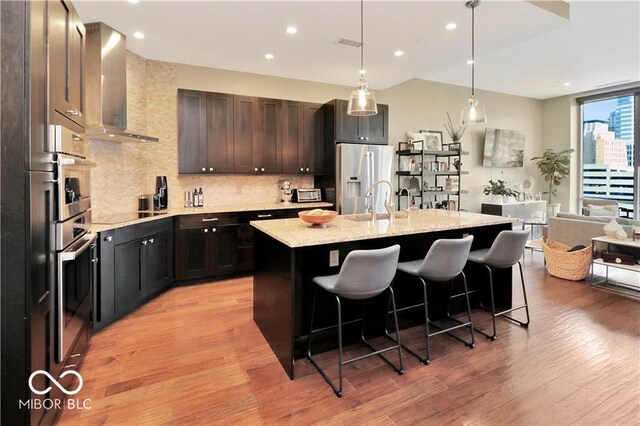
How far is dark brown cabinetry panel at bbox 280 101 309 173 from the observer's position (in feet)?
17.0

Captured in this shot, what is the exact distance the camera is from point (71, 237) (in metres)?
2.06

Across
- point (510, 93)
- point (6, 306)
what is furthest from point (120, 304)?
point (510, 93)

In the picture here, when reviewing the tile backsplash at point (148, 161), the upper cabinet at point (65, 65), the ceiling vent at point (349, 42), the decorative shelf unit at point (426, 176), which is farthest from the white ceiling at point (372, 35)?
the decorative shelf unit at point (426, 176)

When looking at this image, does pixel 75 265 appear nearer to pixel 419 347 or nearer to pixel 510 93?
pixel 419 347

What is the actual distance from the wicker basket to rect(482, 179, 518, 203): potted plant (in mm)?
2841

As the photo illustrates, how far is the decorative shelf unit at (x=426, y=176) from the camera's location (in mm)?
6171

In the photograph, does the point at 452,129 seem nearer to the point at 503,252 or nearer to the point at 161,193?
the point at 503,252

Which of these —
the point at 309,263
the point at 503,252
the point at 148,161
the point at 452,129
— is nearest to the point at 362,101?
the point at 309,263

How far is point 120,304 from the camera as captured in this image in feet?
10.6

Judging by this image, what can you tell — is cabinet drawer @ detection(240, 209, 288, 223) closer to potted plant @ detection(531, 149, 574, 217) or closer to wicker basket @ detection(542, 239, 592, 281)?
wicker basket @ detection(542, 239, 592, 281)

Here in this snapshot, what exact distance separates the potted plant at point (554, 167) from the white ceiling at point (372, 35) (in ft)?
7.44

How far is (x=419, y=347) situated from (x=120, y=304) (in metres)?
2.73

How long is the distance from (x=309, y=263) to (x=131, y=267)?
197 centimetres

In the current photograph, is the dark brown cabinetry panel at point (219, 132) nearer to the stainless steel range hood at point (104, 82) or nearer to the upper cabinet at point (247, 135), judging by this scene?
the upper cabinet at point (247, 135)
